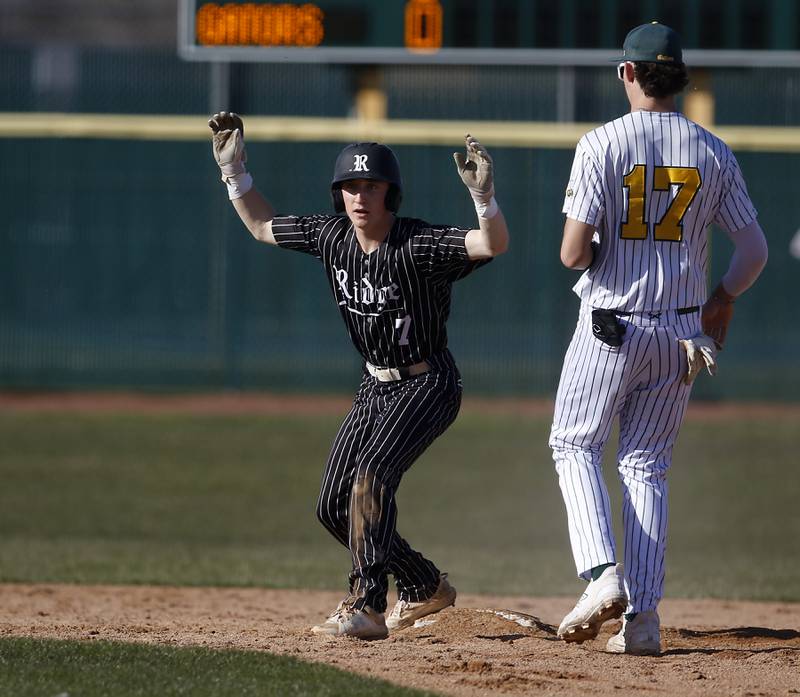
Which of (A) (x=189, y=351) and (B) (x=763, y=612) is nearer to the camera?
(B) (x=763, y=612)

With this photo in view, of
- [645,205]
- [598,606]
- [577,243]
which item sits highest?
[645,205]

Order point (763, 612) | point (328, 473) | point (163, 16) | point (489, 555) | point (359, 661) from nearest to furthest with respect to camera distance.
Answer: point (359, 661) < point (328, 473) < point (763, 612) < point (489, 555) < point (163, 16)

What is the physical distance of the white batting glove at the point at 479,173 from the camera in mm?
4359

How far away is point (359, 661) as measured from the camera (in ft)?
13.9

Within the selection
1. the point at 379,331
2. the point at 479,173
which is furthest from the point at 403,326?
the point at 479,173

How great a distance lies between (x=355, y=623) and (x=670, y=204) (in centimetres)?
170

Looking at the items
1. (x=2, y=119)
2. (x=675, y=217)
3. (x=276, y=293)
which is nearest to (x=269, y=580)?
(x=675, y=217)

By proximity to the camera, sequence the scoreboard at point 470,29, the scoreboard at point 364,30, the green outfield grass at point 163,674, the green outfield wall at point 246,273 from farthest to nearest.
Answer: the green outfield wall at point 246,273 < the scoreboard at point 364,30 < the scoreboard at point 470,29 < the green outfield grass at point 163,674

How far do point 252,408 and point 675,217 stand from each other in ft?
36.5

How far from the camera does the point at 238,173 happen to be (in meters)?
5.03

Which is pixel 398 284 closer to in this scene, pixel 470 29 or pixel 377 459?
pixel 377 459

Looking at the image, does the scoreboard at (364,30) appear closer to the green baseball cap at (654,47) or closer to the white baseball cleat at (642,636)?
the green baseball cap at (654,47)

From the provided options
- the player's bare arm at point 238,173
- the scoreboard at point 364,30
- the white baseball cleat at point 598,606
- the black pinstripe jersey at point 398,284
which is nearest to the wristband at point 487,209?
the black pinstripe jersey at point 398,284

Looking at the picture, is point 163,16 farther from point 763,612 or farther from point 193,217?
point 763,612
